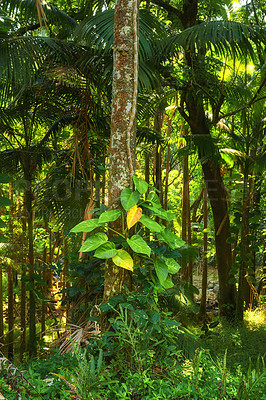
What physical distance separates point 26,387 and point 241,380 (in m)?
0.86

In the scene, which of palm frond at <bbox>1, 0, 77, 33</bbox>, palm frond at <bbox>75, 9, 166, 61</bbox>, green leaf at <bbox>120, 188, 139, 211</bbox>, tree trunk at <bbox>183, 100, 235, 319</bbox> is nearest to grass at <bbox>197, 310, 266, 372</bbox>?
tree trunk at <bbox>183, 100, 235, 319</bbox>

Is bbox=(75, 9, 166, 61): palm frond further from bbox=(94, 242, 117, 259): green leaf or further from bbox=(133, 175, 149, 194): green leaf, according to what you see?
bbox=(94, 242, 117, 259): green leaf

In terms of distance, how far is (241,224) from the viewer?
5648mm

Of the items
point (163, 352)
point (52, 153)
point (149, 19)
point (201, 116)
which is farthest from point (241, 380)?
point (201, 116)

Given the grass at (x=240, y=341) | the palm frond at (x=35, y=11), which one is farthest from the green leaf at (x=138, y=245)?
the palm frond at (x=35, y=11)

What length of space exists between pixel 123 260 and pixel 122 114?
2.71 feet

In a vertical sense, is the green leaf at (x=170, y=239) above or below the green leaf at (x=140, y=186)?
below

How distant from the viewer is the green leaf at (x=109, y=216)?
185 centimetres

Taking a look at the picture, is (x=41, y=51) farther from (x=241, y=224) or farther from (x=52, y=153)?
(x=241, y=224)

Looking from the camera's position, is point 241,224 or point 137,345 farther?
point 241,224

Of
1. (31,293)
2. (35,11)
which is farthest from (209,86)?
(31,293)

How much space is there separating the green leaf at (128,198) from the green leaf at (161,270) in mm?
352

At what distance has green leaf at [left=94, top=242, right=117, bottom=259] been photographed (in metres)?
1.81

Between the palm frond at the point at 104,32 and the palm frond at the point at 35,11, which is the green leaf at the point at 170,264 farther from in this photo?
the palm frond at the point at 35,11
